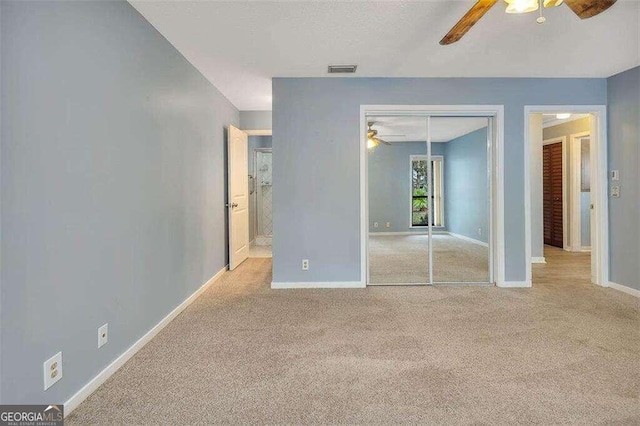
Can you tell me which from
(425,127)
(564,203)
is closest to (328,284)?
(425,127)

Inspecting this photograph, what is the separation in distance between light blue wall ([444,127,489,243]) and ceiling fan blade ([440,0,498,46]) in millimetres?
2147

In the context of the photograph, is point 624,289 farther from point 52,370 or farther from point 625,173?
point 52,370

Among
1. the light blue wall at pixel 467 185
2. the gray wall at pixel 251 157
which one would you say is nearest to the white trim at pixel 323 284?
the light blue wall at pixel 467 185

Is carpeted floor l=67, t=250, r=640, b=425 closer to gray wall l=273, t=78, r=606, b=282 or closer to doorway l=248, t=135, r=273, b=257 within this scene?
gray wall l=273, t=78, r=606, b=282

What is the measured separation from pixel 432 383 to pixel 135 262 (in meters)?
2.05

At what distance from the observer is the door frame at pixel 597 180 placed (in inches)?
146

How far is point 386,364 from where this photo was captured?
2.02 metres

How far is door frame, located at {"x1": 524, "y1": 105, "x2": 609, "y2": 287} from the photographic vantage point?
3705 millimetres

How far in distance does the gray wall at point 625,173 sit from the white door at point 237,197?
458 centimetres

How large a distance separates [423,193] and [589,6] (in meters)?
2.70

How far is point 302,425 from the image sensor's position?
1.49 metres

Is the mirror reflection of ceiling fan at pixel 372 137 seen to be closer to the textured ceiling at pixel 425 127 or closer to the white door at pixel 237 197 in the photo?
the textured ceiling at pixel 425 127

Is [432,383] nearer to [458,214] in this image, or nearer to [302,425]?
[302,425]

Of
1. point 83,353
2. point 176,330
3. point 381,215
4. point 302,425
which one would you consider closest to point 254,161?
point 381,215
